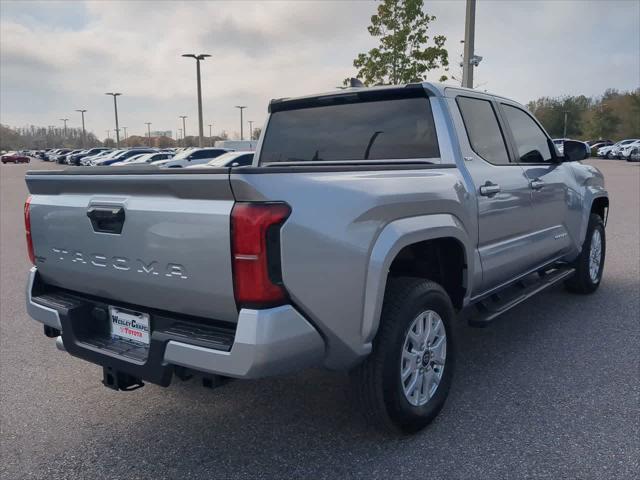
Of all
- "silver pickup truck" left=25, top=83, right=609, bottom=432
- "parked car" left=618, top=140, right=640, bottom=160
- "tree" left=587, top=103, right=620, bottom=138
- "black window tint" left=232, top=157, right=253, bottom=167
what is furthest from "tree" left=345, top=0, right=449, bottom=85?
"tree" left=587, top=103, right=620, bottom=138

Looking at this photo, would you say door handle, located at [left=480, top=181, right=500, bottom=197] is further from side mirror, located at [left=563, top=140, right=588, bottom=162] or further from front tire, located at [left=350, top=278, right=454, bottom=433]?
side mirror, located at [left=563, top=140, right=588, bottom=162]

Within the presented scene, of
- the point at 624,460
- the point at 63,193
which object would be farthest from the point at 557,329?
the point at 63,193

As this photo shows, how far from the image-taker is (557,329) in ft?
15.6

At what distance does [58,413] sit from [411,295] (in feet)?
7.30

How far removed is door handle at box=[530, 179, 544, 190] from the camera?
170 inches

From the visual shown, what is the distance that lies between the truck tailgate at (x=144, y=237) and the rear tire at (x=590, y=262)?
4.46 m

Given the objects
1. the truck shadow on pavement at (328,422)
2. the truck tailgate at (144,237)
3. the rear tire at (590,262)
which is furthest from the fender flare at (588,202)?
the truck tailgate at (144,237)

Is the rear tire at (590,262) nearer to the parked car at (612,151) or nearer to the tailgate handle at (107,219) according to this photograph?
the tailgate handle at (107,219)

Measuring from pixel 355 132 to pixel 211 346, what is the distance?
212cm

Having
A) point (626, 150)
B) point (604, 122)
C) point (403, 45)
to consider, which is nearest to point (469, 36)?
point (403, 45)

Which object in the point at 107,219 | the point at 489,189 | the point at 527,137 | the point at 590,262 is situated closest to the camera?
the point at 107,219

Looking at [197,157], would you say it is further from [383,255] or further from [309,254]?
[309,254]

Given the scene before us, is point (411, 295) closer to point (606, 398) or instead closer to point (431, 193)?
point (431, 193)

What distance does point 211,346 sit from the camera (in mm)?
2322
